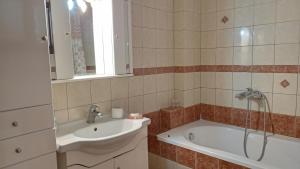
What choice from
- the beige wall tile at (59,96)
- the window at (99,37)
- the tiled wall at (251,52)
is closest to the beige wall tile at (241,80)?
the tiled wall at (251,52)

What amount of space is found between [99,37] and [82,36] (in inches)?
6.6

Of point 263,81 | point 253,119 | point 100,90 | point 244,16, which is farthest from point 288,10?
point 100,90

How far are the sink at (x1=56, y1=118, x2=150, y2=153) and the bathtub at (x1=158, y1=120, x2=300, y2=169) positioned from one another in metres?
0.56

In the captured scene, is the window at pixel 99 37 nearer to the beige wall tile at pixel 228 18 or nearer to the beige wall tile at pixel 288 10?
the beige wall tile at pixel 228 18

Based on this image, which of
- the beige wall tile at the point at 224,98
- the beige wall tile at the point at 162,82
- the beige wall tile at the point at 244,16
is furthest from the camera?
the beige wall tile at the point at 224,98

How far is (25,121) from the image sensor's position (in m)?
1.05

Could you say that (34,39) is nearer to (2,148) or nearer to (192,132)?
(2,148)

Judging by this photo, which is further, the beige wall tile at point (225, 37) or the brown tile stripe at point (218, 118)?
the beige wall tile at point (225, 37)

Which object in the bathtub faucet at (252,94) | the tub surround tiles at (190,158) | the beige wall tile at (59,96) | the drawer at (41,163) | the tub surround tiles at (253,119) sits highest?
the beige wall tile at (59,96)

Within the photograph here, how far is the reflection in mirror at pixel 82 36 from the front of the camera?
1688mm

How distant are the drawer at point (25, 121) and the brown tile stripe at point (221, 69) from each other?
1.06 meters

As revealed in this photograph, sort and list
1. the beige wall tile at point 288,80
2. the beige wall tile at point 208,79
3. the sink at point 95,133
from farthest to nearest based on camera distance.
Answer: the beige wall tile at point 208,79 < the beige wall tile at point 288,80 < the sink at point 95,133

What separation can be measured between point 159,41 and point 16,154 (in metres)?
1.66

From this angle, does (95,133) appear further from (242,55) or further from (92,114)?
(242,55)
